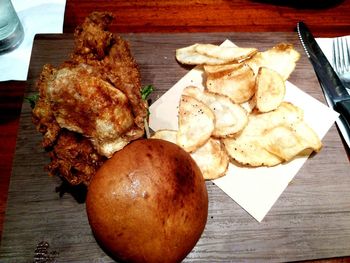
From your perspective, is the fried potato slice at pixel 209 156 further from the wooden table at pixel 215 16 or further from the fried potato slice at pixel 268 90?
the wooden table at pixel 215 16

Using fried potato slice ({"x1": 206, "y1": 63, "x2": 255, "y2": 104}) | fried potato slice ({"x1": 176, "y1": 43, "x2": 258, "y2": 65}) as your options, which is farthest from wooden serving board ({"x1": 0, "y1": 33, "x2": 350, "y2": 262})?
fried potato slice ({"x1": 176, "y1": 43, "x2": 258, "y2": 65})

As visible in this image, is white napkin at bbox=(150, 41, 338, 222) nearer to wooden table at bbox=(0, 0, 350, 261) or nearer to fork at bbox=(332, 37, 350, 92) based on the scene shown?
fork at bbox=(332, 37, 350, 92)

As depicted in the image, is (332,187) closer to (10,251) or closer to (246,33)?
(246,33)

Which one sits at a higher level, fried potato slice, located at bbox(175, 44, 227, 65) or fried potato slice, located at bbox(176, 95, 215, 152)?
fried potato slice, located at bbox(175, 44, 227, 65)

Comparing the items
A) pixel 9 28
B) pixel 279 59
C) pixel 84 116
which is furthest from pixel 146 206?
pixel 9 28

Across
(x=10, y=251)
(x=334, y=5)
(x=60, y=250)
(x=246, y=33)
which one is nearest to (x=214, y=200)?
(x=60, y=250)

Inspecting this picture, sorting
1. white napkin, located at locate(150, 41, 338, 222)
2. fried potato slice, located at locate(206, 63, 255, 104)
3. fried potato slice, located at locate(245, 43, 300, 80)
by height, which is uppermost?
fried potato slice, located at locate(245, 43, 300, 80)

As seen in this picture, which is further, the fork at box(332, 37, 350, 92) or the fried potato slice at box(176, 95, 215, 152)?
the fork at box(332, 37, 350, 92)
